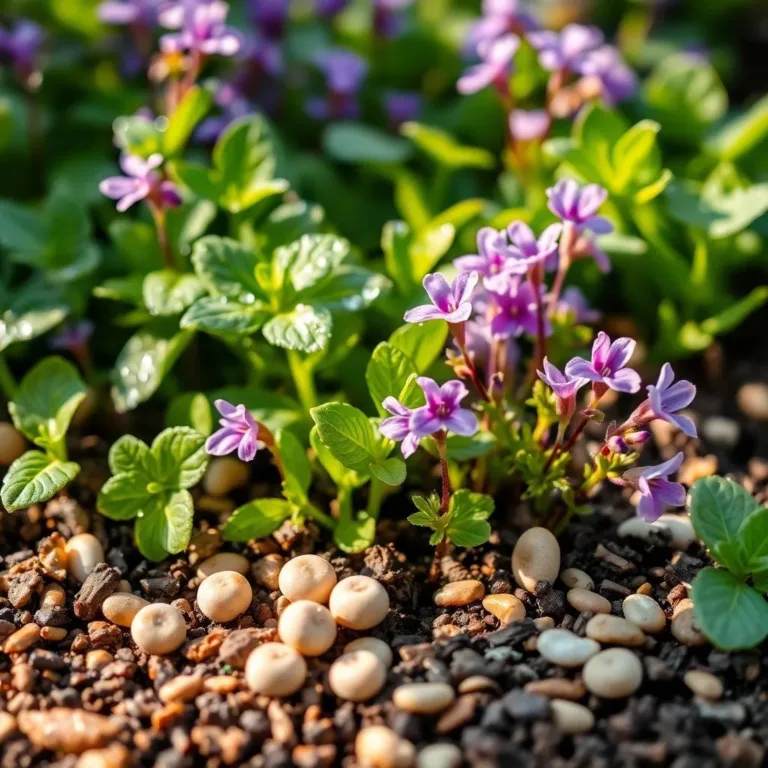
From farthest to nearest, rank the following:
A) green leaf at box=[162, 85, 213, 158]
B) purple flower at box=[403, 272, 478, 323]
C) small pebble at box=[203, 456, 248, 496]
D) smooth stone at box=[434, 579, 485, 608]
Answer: green leaf at box=[162, 85, 213, 158]
small pebble at box=[203, 456, 248, 496]
smooth stone at box=[434, 579, 485, 608]
purple flower at box=[403, 272, 478, 323]

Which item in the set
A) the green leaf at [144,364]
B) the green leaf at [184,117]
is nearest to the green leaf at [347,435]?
the green leaf at [144,364]

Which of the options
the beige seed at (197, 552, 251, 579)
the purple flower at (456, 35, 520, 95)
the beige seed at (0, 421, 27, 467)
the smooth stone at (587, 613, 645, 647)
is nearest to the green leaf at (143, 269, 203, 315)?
the beige seed at (0, 421, 27, 467)

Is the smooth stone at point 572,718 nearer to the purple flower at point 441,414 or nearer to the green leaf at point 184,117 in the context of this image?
the purple flower at point 441,414

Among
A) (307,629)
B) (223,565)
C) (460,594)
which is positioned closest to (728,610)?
(460,594)

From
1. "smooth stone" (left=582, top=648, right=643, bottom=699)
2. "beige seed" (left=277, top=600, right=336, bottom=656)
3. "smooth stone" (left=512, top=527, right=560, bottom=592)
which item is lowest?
"beige seed" (left=277, top=600, right=336, bottom=656)

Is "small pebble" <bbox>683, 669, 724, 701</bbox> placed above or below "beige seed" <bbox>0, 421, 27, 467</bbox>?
above

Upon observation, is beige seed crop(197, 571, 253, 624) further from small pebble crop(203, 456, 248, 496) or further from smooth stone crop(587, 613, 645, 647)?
smooth stone crop(587, 613, 645, 647)
